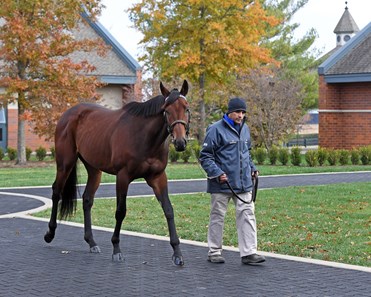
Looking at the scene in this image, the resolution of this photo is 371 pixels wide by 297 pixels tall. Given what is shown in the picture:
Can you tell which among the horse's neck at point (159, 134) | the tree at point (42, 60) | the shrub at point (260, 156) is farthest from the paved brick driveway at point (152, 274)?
the shrub at point (260, 156)

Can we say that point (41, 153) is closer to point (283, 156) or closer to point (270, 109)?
point (283, 156)

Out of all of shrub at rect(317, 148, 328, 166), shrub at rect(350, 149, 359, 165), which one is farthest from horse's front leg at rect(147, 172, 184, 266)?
shrub at rect(350, 149, 359, 165)

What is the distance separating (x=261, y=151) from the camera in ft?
97.8

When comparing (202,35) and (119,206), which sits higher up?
(202,35)

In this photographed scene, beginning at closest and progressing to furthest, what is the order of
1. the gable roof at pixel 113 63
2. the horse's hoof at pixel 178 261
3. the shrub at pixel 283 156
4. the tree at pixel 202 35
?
1. the horse's hoof at pixel 178 261
2. the shrub at pixel 283 156
3. the tree at pixel 202 35
4. the gable roof at pixel 113 63

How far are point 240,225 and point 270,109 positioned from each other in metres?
26.5

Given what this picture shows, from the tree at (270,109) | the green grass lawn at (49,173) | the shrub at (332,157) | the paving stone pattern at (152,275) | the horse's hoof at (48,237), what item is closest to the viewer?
the paving stone pattern at (152,275)

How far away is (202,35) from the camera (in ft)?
111

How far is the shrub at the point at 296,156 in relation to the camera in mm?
28375

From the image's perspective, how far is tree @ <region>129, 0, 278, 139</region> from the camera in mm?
33688

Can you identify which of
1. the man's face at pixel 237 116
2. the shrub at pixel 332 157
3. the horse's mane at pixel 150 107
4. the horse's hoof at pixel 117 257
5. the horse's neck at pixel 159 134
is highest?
the horse's mane at pixel 150 107

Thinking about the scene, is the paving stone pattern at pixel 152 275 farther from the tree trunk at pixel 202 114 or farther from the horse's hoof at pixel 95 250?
the tree trunk at pixel 202 114

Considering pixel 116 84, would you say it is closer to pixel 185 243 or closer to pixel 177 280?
pixel 185 243

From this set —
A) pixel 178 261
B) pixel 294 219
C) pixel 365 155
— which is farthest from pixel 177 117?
pixel 365 155
